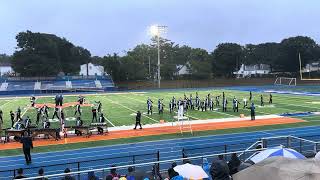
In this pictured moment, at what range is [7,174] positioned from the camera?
1772 centimetres

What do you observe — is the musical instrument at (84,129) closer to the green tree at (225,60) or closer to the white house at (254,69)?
the green tree at (225,60)

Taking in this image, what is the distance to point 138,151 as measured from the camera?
72.7 ft

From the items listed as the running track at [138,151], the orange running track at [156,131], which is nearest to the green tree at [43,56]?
the orange running track at [156,131]

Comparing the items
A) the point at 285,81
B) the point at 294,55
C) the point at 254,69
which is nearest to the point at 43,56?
the point at 285,81

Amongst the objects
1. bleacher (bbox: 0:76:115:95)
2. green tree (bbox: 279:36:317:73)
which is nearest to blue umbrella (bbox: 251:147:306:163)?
bleacher (bbox: 0:76:115:95)

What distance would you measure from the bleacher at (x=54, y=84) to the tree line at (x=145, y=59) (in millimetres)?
4084

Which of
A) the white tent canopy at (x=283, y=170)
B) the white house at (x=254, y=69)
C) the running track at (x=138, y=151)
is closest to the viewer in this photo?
the white tent canopy at (x=283, y=170)

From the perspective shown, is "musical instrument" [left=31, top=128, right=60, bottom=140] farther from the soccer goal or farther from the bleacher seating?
the soccer goal

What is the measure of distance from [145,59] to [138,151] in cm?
9536

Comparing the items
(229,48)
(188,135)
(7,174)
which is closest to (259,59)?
(229,48)

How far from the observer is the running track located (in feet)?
63.3

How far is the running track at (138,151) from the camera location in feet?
63.3

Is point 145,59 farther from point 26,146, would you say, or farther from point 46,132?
point 26,146

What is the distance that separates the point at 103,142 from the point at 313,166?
18.0 metres
